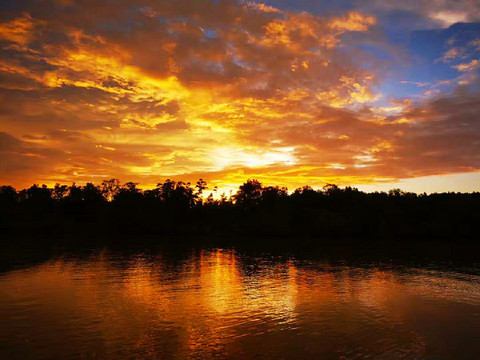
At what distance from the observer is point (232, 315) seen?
89.0ft

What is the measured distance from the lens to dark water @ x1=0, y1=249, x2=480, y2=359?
20.1 m

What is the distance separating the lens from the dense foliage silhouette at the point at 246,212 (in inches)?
5315

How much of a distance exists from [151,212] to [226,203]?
41.7 metres

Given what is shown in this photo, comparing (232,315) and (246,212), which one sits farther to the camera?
(246,212)

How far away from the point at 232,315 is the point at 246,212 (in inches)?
5897

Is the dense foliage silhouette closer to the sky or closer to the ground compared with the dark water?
closer to the sky

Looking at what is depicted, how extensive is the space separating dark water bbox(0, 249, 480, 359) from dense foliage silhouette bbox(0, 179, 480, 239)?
95.8 metres

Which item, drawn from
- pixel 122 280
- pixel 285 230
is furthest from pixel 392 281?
pixel 285 230

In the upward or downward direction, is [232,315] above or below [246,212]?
below

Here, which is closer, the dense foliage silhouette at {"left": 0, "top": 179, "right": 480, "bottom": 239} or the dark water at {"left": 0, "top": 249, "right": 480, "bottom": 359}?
the dark water at {"left": 0, "top": 249, "right": 480, "bottom": 359}

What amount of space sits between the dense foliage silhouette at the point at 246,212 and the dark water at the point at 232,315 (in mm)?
95785

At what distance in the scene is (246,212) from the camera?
17675 cm

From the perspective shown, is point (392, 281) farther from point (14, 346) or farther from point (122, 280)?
point (14, 346)

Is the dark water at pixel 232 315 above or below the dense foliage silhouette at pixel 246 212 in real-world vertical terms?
below
